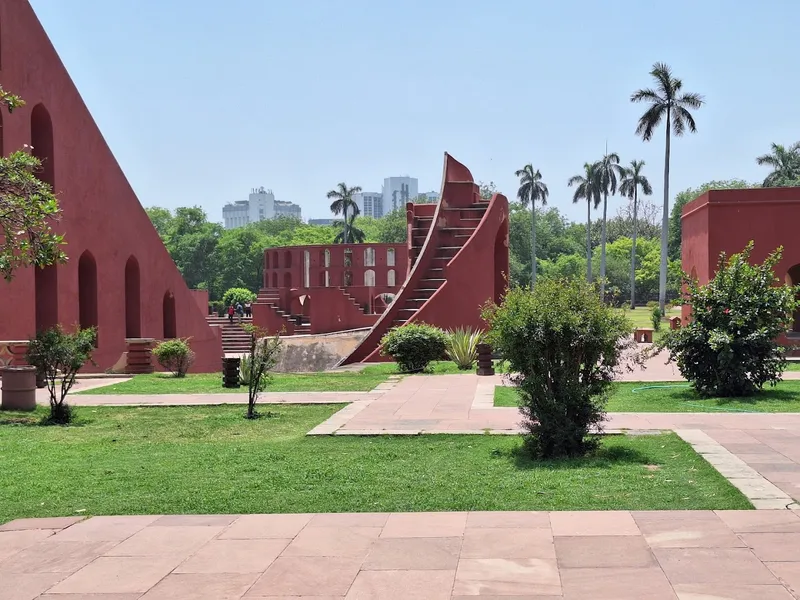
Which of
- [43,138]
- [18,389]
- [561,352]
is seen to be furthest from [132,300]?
[561,352]

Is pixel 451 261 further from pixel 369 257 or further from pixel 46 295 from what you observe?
pixel 369 257

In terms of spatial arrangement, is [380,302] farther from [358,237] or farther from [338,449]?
[338,449]

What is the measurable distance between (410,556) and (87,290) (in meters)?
13.8

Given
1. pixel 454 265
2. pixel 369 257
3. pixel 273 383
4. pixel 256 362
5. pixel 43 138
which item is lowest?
pixel 273 383

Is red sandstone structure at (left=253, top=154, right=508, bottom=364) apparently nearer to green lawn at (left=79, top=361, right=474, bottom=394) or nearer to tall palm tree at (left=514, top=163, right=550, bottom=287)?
green lawn at (left=79, top=361, right=474, bottom=394)

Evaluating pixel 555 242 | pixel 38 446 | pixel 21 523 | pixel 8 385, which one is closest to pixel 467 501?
pixel 21 523

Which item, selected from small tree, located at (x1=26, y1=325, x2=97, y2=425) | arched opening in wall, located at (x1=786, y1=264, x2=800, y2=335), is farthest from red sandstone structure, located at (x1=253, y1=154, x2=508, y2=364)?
small tree, located at (x1=26, y1=325, x2=97, y2=425)

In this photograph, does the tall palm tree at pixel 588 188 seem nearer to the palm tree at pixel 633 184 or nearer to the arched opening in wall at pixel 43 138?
the palm tree at pixel 633 184

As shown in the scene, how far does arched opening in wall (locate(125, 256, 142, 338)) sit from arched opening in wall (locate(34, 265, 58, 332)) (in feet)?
10.7

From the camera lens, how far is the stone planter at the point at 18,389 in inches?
403

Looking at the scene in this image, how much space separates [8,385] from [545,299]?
22.7 ft

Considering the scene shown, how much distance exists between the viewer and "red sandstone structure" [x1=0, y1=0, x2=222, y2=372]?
13836mm

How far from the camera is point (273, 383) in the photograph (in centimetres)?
1345

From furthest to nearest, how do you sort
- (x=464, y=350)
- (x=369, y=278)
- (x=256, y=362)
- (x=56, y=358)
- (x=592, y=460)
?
(x=369, y=278) < (x=464, y=350) < (x=256, y=362) < (x=56, y=358) < (x=592, y=460)
